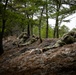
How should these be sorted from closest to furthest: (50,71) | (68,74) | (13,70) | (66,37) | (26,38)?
(68,74) < (50,71) < (13,70) < (66,37) < (26,38)

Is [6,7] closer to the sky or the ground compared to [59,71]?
closer to the sky

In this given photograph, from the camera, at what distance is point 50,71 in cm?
892

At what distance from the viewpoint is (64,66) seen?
9.04 meters

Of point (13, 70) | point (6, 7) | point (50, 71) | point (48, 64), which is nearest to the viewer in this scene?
point (50, 71)

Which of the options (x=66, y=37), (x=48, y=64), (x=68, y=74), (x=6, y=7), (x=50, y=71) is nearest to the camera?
(x=68, y=74)

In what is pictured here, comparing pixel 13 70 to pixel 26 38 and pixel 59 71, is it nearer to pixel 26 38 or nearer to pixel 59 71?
pixel 59 71

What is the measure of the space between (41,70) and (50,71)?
23.6 inches

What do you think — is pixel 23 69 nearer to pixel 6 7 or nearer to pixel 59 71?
pixel 59 71

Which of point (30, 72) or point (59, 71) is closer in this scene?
point (59, 71)

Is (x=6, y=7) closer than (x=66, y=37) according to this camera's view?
No

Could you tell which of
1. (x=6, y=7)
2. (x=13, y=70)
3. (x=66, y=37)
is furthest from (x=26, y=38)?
(x=13, y=70)

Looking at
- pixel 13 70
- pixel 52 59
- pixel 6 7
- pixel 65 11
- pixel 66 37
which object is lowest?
pixel 13 70

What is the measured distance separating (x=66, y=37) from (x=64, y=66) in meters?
4.80

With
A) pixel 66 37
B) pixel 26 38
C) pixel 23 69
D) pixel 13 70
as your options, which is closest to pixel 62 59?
pixel 23 69
